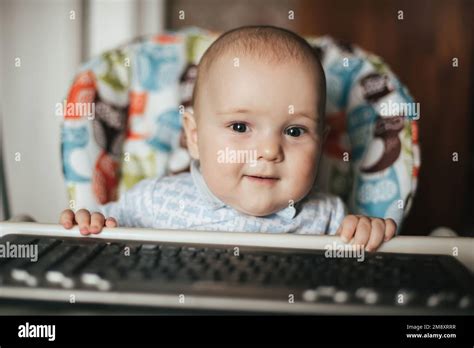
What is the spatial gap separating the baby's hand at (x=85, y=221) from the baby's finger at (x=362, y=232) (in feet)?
1.06

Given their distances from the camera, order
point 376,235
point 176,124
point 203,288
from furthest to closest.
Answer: point 176,124
point 376,235
point 203,288

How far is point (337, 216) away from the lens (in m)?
0.88

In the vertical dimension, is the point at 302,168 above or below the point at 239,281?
above

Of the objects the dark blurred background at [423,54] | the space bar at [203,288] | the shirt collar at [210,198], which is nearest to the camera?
the space bar at [203,288]

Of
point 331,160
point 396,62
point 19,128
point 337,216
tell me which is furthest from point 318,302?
point 396,62

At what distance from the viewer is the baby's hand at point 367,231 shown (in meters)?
0.68

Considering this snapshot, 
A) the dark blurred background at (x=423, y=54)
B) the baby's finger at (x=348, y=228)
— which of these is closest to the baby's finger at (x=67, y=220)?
the baby's finger at (x=348, y=228)

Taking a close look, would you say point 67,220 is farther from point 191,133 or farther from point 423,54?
point 423,54

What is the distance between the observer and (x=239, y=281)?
21.6 inches

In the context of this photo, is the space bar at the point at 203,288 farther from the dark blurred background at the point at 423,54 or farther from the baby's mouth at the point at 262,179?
the dark blurred background at the point at 423,54

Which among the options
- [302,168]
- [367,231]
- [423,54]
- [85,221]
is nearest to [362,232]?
[367,231]

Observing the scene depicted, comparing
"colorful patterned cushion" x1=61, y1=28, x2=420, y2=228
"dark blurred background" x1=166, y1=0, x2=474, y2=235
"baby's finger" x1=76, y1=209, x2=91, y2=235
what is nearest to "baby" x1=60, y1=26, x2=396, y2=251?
"baby's finger" x1=76, y1=209, x2=91, y2=235

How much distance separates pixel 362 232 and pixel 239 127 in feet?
0.72

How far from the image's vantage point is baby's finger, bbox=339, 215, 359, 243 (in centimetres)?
68
